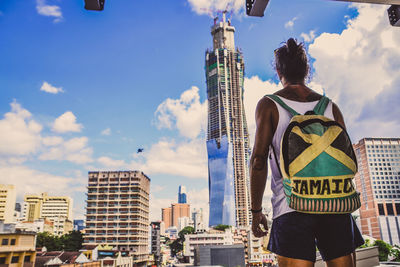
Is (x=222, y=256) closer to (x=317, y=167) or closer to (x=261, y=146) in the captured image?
(x=261, y=146)

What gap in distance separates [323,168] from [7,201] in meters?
93.4

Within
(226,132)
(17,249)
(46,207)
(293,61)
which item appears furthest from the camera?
(46,207)

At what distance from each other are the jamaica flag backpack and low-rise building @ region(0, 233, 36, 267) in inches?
836

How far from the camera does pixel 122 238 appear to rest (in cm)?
4606

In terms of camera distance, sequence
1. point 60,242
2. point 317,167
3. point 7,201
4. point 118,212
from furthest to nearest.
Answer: point 7,201
point 118,212
point 60,242
point 317,167

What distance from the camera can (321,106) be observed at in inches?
61.2

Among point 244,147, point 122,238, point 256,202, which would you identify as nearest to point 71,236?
point 122,238

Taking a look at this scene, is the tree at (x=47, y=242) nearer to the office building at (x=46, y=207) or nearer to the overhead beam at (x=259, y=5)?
the overhead beam at (x=259, y=5)

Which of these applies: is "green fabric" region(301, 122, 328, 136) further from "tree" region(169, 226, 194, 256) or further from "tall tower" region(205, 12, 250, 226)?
"tall tower" region(205, 12, 250, 226)

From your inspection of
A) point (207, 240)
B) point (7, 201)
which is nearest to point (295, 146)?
point (207, 240)

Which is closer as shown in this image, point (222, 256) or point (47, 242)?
point (222, 256)

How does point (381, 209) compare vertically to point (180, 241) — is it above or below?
Answer: above

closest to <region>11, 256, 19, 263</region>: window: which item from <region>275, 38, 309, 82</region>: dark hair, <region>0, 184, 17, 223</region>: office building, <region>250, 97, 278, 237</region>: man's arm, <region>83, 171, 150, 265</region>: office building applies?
<region>250, 97, 278, 237</region>: man's arm

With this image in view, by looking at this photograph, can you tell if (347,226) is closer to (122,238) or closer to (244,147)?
(122,238)
